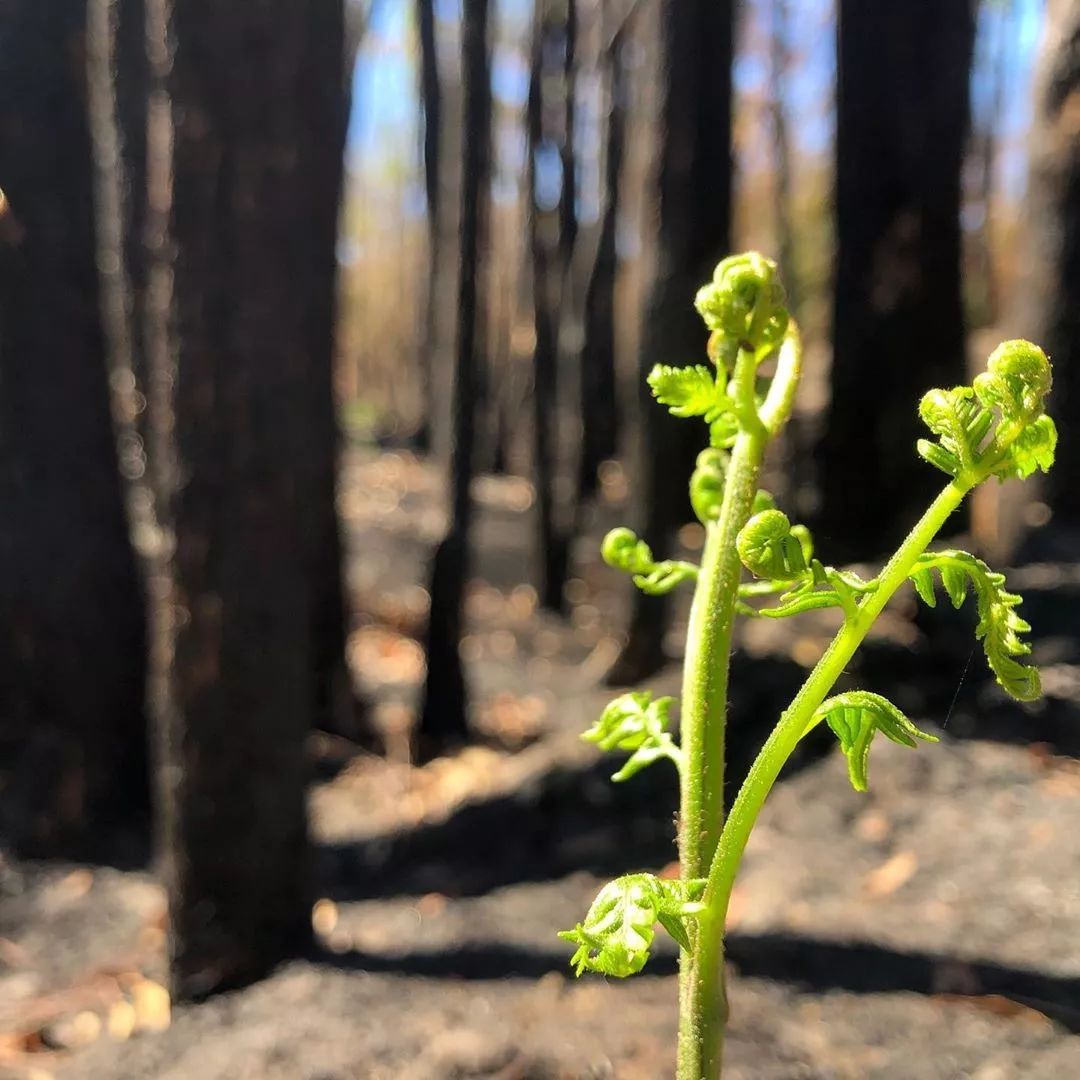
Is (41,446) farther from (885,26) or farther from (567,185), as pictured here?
(567,185)

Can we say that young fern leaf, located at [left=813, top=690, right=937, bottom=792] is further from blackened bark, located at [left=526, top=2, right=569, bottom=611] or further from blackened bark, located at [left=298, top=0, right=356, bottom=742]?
blackened bark, located at [left=526, top=2, right=569, bottom=611]

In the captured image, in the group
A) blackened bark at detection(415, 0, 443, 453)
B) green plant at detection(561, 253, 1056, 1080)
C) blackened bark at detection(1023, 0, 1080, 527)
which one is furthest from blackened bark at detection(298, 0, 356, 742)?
blackened bark at detection(1023, 0, 1080, 527)

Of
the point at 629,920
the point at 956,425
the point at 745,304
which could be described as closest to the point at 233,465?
the point at 745,304

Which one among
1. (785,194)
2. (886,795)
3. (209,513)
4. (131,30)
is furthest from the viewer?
(785,194)

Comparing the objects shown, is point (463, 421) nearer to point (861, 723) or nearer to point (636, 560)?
point (636, 560)

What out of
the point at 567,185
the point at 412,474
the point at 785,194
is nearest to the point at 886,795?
the point at 567,185
